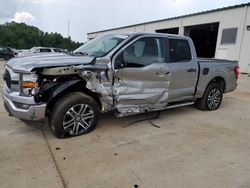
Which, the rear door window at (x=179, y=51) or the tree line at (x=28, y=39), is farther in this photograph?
the tree line at (x=28, y=39)

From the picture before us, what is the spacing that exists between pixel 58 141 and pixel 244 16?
16483mm

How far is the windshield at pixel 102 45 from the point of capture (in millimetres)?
4312

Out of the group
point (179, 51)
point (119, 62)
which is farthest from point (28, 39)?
point (119, 62)

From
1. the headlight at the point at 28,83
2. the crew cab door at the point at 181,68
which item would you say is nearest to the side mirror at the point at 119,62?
the crew cab door at the point at 181,68

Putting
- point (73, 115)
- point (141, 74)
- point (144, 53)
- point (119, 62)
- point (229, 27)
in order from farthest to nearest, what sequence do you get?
point (229, 27)
point (144, 53)
point (141, 74)
point (119, 62)
point (73, 115)

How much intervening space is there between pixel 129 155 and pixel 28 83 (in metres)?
1.88

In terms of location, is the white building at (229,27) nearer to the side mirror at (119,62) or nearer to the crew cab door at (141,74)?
the crew cab door at (141,74)

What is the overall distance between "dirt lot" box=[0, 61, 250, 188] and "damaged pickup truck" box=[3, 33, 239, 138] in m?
0.42

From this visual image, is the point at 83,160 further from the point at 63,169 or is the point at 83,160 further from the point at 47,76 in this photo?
the point at 47,76

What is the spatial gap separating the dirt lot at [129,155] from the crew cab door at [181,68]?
0.67 m

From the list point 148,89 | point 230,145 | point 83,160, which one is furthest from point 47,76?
point 230,145

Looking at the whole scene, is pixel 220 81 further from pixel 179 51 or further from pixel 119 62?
pixel 119 62

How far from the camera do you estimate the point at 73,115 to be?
3939 mm

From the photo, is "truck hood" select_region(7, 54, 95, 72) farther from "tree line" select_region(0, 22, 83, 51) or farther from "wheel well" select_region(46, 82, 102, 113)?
"tree line" select_region(0, 22, 83, 51)
